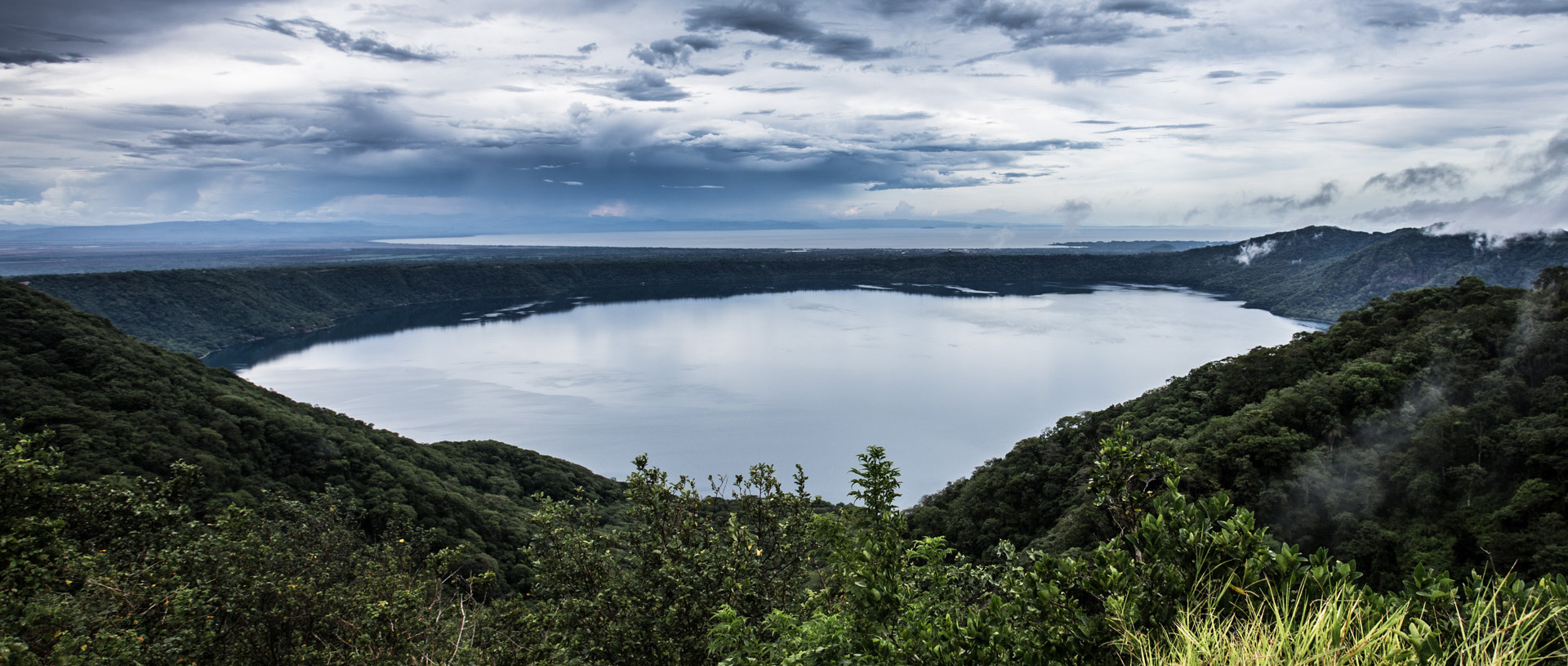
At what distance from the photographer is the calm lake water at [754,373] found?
159 ft

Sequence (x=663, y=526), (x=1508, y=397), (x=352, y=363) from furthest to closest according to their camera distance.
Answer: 1. (x=352, y=363)
2. (x=1508, y=397)
3. (x=663, y=526)

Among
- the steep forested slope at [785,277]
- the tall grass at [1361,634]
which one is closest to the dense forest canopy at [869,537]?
the tall grass at [1361,634]

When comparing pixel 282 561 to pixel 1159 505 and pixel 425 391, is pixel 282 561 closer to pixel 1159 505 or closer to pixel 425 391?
pixel 1159 505

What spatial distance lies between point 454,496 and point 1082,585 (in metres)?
24.0

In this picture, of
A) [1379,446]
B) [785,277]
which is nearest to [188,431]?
[1379,446]

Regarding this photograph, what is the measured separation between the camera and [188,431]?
71.9ft

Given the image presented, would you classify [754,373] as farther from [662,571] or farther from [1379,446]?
[662,571]

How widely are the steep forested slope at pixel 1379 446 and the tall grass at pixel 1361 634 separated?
7795 millimetres

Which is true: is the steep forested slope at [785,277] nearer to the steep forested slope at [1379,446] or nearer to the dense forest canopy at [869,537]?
the steep forested slope at [1379,446]

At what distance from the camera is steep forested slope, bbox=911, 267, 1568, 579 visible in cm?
1536

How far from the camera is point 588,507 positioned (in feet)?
26.2

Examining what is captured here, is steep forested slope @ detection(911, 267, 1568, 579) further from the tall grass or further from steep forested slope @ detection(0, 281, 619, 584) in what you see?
steep forested slope @ detection(0, 281, 619, 584)

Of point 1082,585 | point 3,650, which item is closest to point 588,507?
point 3,650

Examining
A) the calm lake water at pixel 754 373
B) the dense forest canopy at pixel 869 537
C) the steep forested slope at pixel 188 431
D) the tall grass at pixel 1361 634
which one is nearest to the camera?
the tall grass at pixel 1361 634
